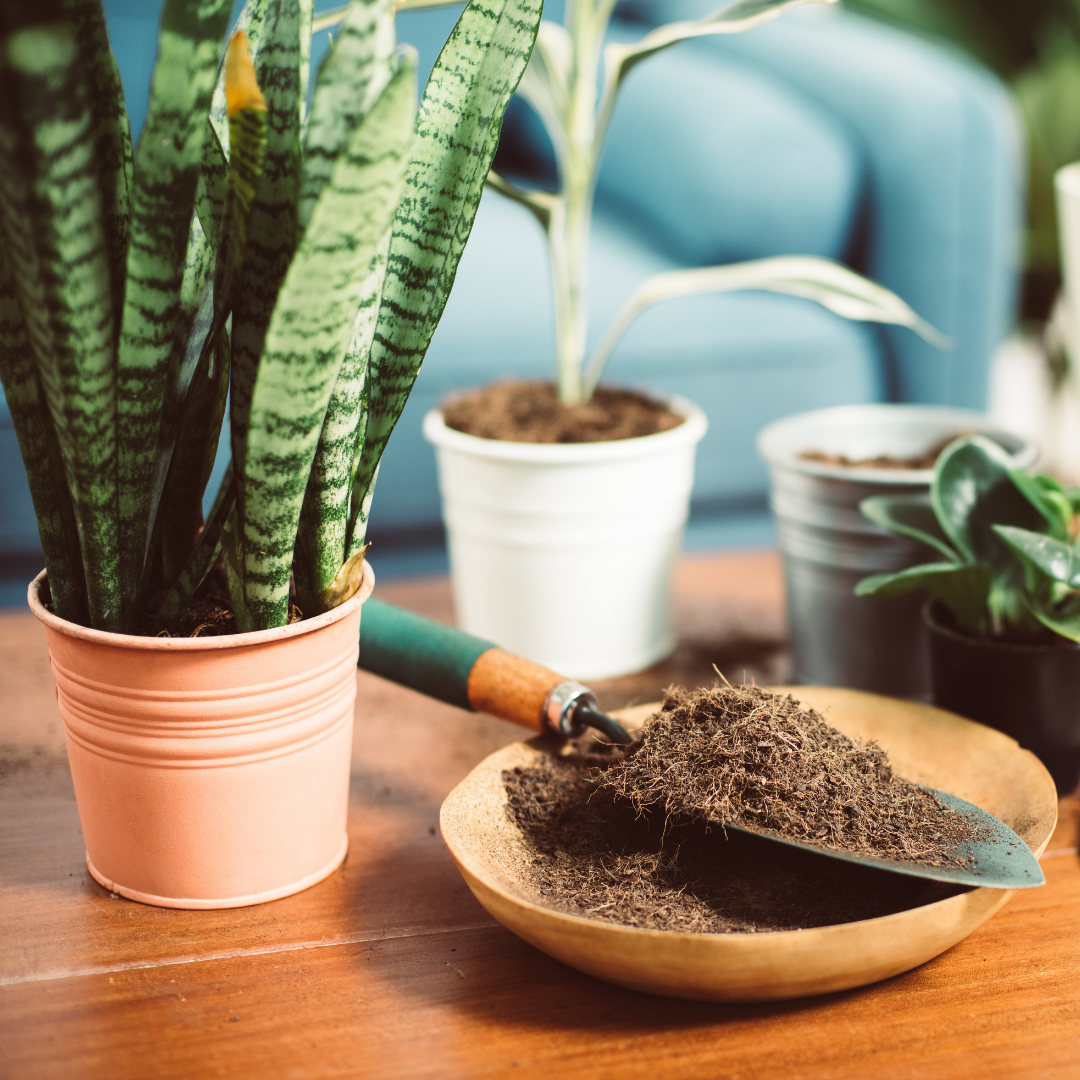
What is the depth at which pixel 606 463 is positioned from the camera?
78cm

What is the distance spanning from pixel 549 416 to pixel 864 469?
240 millimetres

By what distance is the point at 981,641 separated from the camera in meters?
0.62

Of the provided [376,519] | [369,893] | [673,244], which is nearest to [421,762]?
[369,893]

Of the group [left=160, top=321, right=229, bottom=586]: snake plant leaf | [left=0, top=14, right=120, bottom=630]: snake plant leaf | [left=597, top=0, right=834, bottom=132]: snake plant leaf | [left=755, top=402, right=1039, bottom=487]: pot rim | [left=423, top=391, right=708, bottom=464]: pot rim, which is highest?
[left=597, top=0, right=834, bottom=132]: snake plant leaf

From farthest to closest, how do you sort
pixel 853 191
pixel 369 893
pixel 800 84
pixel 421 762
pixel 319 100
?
1. pixel 800 84
2. pixel 853 191
3. pixel 421 762
4. pixel 369 893
5. pixel 319 100

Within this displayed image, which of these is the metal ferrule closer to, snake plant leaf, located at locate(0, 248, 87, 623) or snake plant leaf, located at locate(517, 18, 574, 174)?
snake plant leaf, located at locate(0, 248, 87, 623)

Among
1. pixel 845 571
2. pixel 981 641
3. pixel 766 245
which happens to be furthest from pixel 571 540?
pixel 766 245

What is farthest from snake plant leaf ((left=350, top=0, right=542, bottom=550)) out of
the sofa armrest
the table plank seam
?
the sofa armrest

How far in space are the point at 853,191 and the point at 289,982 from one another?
1.26m

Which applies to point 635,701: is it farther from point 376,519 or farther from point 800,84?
point 800,84

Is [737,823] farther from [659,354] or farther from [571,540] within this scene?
[659,354]

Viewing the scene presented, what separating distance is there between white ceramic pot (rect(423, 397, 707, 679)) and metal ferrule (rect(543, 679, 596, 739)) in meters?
0.24

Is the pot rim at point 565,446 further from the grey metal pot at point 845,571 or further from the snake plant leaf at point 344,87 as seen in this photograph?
the snake plant leaf at point 344,87

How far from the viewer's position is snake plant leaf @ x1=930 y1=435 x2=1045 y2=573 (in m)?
0.63
